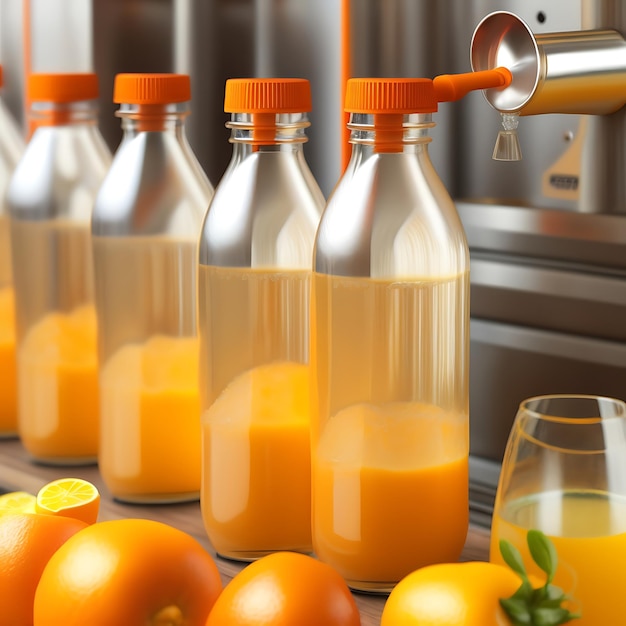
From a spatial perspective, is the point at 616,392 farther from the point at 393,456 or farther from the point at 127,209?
the point at 127,209

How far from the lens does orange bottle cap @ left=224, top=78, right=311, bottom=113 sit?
0.82 meters

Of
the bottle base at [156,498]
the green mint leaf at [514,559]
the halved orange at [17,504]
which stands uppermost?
the green mint leaf at [514,559]

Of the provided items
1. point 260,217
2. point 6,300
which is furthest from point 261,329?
point 6,300

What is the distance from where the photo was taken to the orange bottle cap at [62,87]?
1.06m

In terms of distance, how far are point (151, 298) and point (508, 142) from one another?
0.34 metres

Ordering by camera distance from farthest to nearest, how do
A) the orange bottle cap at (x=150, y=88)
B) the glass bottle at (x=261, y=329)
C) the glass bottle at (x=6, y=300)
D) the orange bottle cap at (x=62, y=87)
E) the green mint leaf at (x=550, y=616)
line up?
the glass bottle at (x=6, y=300), the orange bottle cap at (x=62, y=87), the orange bottle cap at (x=150, y=88), the glass bottle at (x=261, y=329), the green mint leaf at (x=550, y=616)

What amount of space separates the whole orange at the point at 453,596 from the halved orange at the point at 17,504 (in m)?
0.36

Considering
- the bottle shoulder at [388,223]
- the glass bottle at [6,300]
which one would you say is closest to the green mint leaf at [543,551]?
the bottle shoulder at [388,223]

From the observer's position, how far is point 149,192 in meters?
0.96

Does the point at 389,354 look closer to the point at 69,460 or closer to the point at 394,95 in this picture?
the point at 394,95

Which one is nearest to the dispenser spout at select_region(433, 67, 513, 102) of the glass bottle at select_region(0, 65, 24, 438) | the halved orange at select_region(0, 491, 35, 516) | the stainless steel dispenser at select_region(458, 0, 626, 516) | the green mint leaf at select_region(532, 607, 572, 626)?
the stainless steel dispenser at select_region(458, 0, 626, 516)

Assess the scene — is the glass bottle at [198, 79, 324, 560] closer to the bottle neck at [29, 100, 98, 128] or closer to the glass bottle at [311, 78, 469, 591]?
the glass bottle at [311, 78, 469, 591]

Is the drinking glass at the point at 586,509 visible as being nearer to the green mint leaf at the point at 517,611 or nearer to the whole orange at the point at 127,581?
the green mint leaf at the point at 517,611

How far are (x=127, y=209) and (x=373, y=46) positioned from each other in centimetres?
26
